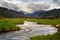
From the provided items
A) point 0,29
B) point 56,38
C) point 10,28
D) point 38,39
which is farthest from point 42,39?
point 10,28

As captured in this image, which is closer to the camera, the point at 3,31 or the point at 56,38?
the point at 56,38

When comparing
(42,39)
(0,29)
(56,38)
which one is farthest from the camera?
(0,29)

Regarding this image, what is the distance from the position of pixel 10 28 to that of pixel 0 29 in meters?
5.23

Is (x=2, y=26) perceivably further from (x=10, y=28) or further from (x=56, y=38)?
(x=56, y=38)

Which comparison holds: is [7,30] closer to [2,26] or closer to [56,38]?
[2,26]

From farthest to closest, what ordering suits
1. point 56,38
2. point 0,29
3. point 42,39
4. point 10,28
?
1. point 10,28
2. point 0,29
3. point 42,39
4. point 56,38

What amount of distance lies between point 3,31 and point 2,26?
138 centimetres

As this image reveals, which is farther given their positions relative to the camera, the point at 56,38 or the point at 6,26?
the point at 6,26

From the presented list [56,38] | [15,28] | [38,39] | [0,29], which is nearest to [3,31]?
[0,29]

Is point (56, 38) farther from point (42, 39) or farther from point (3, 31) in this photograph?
point (3, 31)

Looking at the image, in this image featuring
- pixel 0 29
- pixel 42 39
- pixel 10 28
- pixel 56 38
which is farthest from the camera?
pixel 10 28

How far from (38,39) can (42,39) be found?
30.3 inches

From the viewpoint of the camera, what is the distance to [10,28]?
5503 cm

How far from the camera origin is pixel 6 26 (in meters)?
53.0
